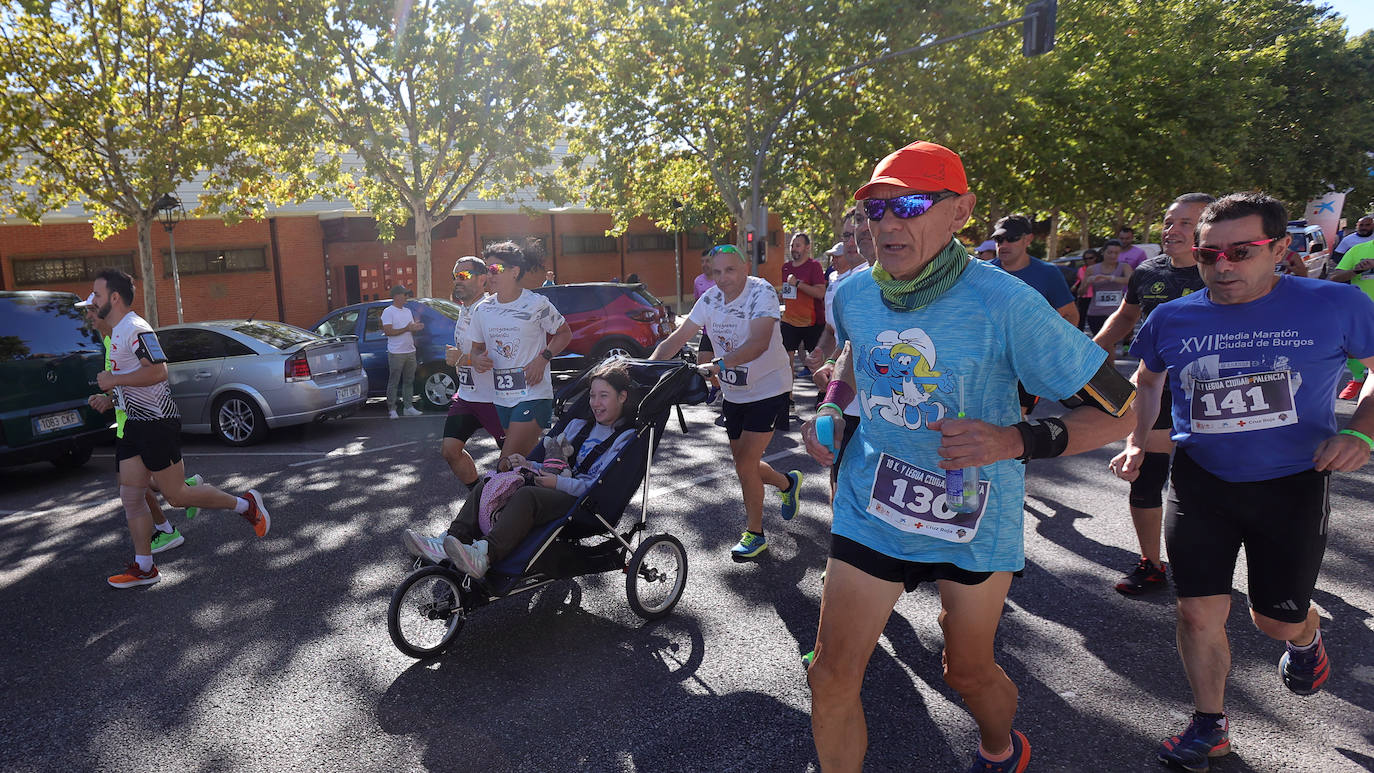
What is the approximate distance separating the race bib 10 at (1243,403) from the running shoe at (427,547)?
10.1ft

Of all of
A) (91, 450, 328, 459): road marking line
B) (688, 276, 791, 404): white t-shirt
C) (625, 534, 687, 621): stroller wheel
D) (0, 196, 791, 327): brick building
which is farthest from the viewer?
(0, 196, 791, 327): brick building

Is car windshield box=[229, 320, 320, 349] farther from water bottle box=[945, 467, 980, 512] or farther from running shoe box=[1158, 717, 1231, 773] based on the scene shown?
running shoe box=[1158, 717, 1231, 773]

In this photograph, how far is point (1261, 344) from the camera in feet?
9.39

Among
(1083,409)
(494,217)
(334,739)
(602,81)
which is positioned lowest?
(334,739)

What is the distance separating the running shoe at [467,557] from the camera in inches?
150

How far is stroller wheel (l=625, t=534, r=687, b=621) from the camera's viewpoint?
14.1ft

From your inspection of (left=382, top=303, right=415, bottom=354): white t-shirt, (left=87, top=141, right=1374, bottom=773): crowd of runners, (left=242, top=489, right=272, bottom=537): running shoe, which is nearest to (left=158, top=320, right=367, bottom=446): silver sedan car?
(left=382, top=303, right=415, bottom=354): white t-shirt

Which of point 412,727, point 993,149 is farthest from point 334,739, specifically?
point 993,149

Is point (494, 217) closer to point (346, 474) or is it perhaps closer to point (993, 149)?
point (993, 149)

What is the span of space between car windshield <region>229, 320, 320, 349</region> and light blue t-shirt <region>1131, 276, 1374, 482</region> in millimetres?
9365

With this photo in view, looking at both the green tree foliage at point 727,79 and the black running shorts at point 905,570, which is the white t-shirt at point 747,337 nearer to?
the black running shorts at point 905,570

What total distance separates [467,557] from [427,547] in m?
0.28

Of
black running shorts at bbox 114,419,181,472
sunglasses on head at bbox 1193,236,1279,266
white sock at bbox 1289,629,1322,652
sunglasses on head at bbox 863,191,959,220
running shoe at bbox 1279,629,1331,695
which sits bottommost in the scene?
running shoe at bbox 1279,629,1331,695

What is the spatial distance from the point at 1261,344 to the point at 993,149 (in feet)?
88.5
